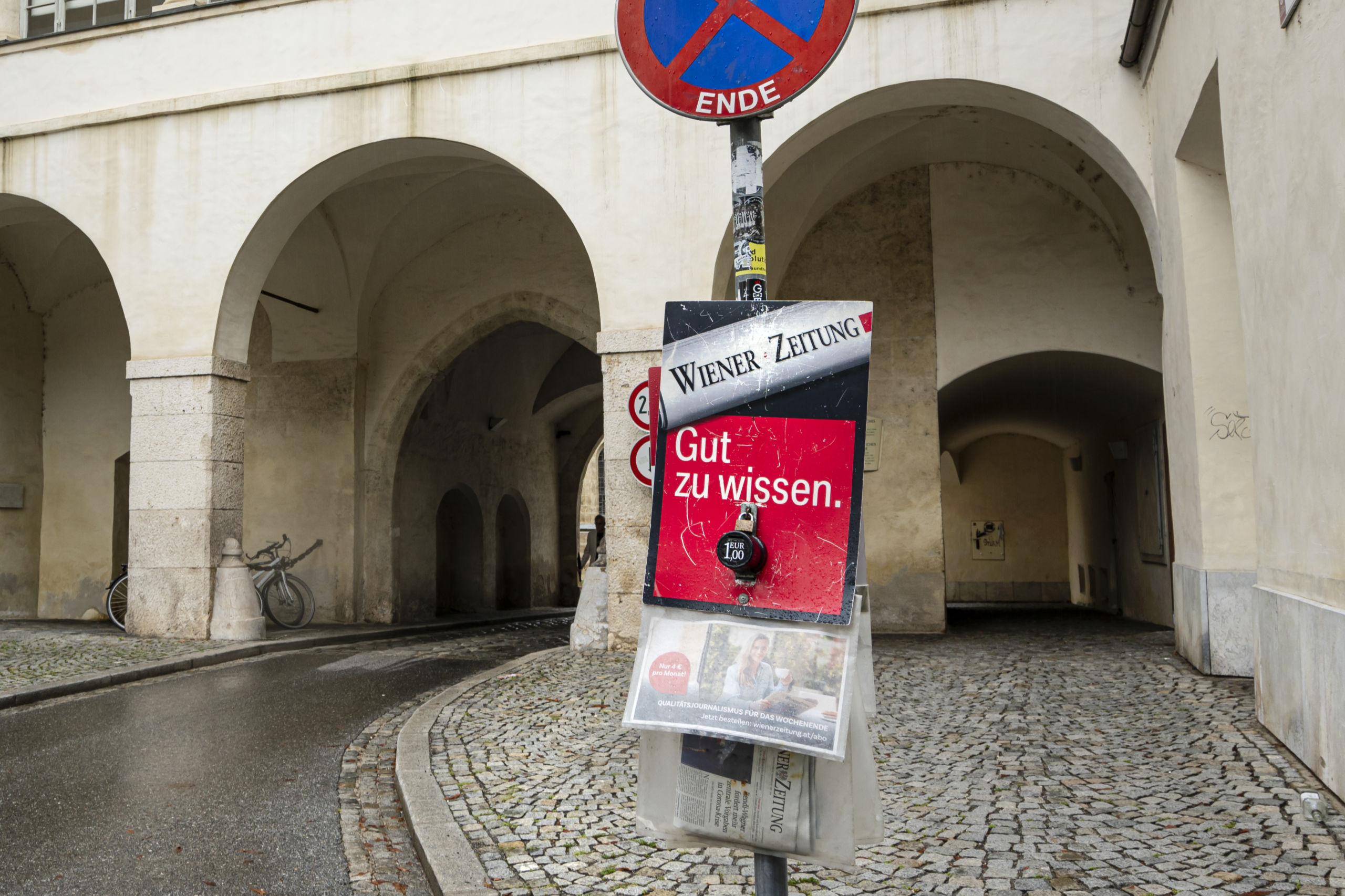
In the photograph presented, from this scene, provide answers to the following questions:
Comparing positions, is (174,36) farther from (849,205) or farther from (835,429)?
(835,429)

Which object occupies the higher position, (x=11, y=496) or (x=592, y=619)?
(x=11, y=496)

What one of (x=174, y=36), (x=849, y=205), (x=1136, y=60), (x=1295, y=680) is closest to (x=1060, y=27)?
(x=1136, y=60)

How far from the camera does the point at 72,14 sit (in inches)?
448

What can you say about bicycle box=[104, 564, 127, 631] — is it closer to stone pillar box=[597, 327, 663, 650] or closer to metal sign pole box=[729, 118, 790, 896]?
stone pillar box=[597, 327, 663, 650]

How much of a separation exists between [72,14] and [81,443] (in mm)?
5643

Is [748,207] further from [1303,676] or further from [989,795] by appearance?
[1303,676]

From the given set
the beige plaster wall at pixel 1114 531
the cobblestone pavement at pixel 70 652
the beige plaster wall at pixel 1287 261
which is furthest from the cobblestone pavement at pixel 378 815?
the beige plaster wall at pixel 1114 531

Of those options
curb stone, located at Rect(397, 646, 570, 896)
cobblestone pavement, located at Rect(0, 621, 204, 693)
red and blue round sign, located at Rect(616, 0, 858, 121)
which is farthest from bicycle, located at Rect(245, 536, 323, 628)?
red and blue round sign, located at Rect(616, 0, 858, 121)

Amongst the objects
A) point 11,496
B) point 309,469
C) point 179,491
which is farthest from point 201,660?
point 11,496

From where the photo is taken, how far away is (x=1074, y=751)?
14.6ft

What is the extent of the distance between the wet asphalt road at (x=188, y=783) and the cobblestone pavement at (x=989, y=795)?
47cm

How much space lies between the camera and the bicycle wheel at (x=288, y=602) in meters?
12.0

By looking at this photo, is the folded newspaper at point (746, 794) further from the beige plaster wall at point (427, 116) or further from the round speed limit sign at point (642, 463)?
the beige plaster wall at point (427, 116)

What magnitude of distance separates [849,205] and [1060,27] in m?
3.05
